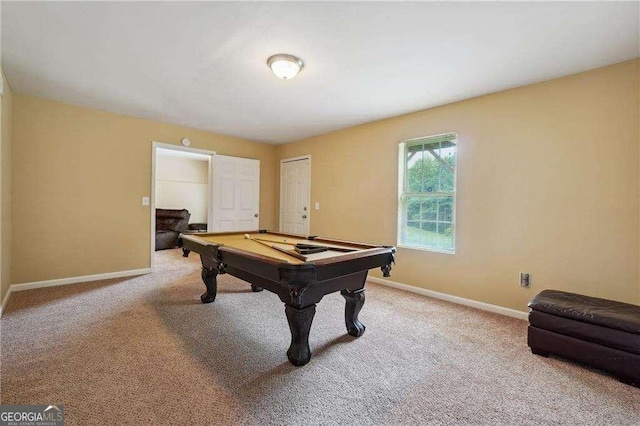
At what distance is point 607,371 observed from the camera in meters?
1.83

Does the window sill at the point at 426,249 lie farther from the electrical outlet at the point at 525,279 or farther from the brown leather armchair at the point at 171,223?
the brown leather armchair at the point at 171,223

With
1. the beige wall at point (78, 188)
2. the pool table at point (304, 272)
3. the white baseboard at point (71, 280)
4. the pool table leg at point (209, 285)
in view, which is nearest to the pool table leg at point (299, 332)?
the pool table at point (304, 272)

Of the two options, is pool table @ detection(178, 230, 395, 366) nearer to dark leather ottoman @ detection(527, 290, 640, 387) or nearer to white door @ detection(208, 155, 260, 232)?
dark leather ottoman @ detection(527, 290, 640, 387)

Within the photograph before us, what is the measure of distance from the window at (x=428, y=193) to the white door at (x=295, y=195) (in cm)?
192

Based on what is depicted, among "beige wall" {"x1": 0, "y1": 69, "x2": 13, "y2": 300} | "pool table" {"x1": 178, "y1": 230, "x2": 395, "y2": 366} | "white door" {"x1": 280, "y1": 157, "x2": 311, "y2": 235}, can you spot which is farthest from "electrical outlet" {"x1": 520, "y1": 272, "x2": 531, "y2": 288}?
"beige wall" {"x1": 0, "y1": 69, "x2": 13, "y2": 300}

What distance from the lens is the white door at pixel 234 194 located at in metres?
4.92

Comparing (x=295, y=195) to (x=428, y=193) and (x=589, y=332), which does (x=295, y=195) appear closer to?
(x=428, y=193)

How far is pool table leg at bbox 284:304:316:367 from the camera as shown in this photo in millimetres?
1870

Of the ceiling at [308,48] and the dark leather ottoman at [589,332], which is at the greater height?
the ceiling at [308,48]

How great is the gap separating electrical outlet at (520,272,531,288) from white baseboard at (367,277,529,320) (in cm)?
27

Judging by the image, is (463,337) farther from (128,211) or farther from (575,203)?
(128,211)

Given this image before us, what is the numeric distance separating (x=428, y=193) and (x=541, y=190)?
1.13 metres

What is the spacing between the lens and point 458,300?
3.17 meters

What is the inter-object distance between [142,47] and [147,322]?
235 centimetres
